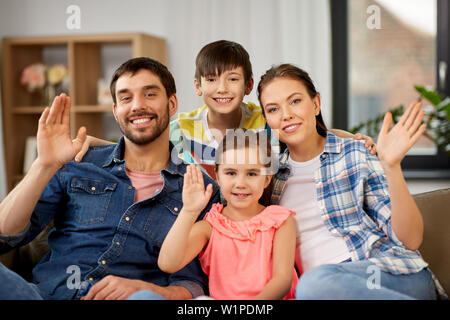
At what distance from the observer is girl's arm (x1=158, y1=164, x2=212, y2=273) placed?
1.20 metres

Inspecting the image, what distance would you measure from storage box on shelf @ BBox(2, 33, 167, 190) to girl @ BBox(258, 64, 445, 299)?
6.18 ft

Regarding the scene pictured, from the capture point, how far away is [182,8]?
3.23 metres

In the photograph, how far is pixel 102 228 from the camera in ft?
4.65

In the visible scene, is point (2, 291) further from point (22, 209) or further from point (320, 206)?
point (320, 206)

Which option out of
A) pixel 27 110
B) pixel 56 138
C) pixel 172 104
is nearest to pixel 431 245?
pixel 172 104

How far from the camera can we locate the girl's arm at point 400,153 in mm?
1118

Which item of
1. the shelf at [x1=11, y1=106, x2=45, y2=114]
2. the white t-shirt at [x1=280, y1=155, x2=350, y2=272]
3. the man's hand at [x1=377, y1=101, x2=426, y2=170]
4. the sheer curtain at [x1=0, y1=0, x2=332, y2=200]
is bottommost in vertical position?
the white t-shirt at [x1=280, y1=155, x2=350, y2=272]

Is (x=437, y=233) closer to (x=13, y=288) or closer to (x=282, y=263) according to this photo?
(x=282, y=263)

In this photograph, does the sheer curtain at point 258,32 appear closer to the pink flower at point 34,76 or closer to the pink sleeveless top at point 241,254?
the pink flower at point 34,76

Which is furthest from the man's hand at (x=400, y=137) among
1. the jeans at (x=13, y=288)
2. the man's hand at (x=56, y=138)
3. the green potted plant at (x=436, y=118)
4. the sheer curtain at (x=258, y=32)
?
the sheer curtain at (x=258, y=32)

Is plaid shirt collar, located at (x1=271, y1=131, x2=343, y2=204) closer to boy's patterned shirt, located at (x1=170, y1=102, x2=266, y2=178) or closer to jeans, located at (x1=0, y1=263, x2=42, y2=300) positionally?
boy's patterned shirt, located at (x1=170, y1=102, x2=266, y2=178)

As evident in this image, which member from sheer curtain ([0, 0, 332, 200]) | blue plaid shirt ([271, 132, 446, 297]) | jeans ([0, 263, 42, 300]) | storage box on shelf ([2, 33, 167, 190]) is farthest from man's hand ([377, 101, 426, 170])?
storage box on shelf ([2, 33, 167, 190])
